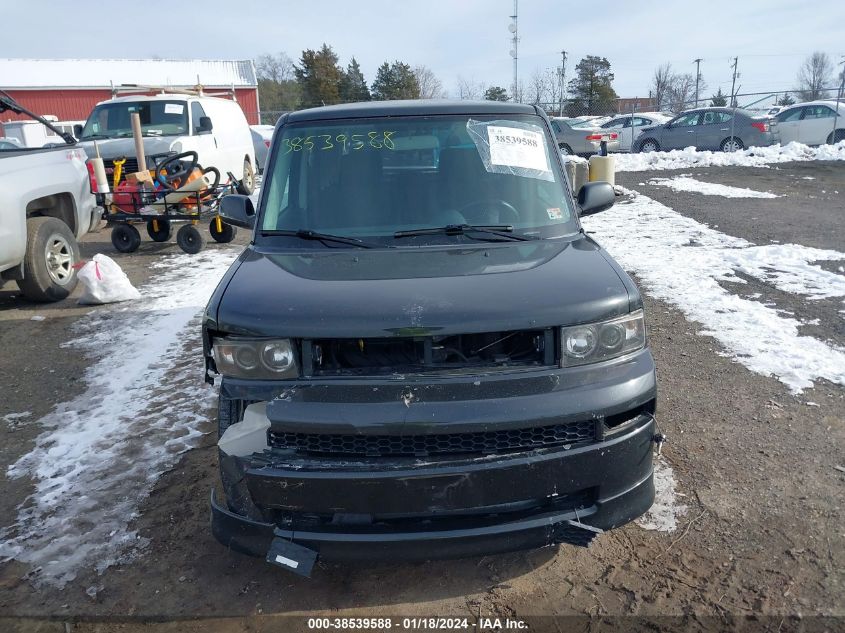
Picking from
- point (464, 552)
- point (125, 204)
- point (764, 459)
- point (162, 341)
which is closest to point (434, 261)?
point (464, 552)

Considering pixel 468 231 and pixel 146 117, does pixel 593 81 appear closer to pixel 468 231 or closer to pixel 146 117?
pixel 146 117

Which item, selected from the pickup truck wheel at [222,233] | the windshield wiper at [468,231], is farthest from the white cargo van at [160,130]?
the windshield wiper at [468,231]

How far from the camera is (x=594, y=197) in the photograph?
3.93 metres

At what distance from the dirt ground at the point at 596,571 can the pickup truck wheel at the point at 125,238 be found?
6.29m

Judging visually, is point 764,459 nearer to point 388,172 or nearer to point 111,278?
point 388,172

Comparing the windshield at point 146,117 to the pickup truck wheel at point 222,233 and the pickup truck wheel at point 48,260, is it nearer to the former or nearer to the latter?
the pickup truck wheel at point 222,233

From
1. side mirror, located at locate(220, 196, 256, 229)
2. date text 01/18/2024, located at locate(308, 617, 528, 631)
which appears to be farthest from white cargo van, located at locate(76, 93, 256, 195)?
date text 01/18/2024, located at locate(308, 617, 528, 631)

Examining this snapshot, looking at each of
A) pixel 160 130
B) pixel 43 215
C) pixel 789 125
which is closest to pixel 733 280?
pixel 43 215

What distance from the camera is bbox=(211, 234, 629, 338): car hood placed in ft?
8.04

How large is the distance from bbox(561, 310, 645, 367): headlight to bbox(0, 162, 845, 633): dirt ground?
0.98m

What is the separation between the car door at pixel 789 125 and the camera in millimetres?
21219

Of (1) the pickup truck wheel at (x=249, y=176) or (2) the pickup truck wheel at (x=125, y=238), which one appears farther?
(1) the pickup truck wheel at (x=249, y=176)

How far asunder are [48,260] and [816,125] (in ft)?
73.5

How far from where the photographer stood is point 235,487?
8.24 feet
